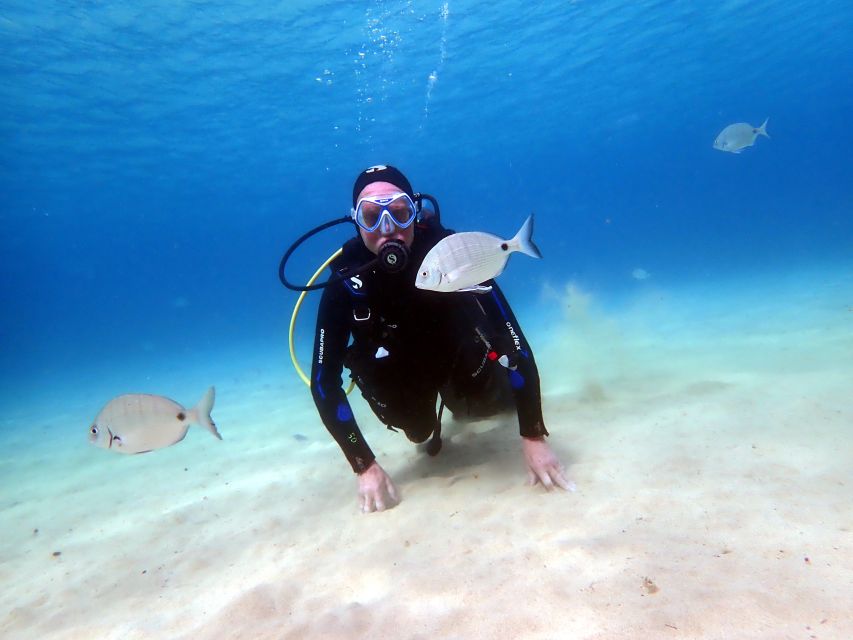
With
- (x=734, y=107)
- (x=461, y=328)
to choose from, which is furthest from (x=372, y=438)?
(x=734, y=107)

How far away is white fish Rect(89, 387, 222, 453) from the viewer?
9.02 feet

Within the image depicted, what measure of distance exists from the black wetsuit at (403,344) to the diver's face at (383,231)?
141 mm

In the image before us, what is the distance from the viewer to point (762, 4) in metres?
23.4

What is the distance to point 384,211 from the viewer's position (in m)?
3.50

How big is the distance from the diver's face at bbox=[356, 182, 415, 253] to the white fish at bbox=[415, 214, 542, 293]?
109 cm

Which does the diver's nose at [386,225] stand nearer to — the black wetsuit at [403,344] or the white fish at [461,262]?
the black wetsuit at [403,344]

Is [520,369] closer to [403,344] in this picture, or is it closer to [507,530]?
[403,344]

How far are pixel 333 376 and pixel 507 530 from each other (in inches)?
67.5

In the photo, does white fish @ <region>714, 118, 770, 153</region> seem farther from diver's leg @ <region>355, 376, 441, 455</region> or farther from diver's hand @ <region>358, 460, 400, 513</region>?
diver's hand @ <region>358, 460, 400, 513</region>

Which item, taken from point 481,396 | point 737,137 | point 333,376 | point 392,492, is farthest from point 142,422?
point 737,137

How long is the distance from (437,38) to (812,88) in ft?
166

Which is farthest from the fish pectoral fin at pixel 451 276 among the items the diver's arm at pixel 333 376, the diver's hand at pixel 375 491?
the diver's hand at pixel 375 491

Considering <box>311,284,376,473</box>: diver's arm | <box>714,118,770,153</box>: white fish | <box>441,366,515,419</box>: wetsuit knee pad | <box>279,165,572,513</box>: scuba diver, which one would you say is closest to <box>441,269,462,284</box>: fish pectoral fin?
<box>279,165,572,513</box>: scuba diver

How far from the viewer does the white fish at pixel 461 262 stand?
2.40 metres
